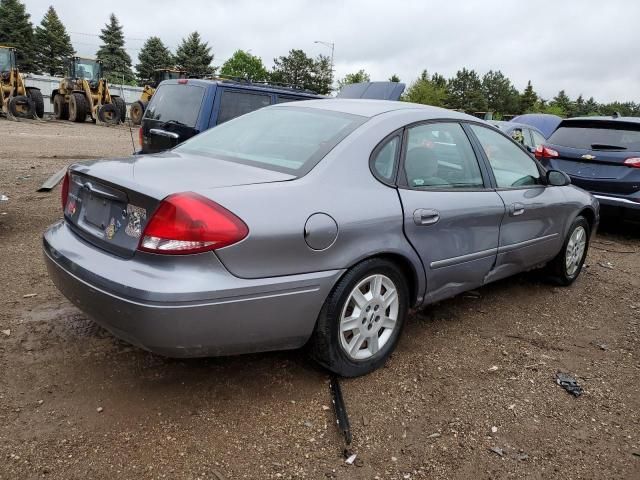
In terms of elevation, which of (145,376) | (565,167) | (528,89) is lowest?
(145,376)

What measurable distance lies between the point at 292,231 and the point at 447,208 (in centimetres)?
118

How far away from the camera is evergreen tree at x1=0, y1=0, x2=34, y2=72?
58688 millimetres

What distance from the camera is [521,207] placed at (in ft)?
12.8

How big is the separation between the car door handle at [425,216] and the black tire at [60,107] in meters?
24.5

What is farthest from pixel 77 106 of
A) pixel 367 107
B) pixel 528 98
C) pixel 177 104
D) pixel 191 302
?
pixel 528 98

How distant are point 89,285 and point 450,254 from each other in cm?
204

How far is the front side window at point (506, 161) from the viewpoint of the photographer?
12.6ft

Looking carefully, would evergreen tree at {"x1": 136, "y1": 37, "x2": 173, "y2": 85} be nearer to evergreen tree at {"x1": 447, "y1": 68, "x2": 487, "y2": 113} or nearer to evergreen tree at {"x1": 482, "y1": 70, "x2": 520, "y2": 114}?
evergreen tree at {"x1": 447, "y1": 68, "x2": 487, "y2": 113}

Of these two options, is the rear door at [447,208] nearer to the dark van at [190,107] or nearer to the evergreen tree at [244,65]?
the dark van at [190,107]

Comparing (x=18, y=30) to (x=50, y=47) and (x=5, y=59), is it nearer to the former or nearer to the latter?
(x=50, y=47)

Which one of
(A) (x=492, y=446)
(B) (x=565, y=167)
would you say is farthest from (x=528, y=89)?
(A) (x=492, y=446)

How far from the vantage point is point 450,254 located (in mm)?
3309

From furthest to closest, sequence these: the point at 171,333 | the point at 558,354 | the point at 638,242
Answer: the point at 638,242 < the point at 558,354 < the point at 171,333

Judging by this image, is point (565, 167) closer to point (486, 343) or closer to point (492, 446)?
point (486, 343)
